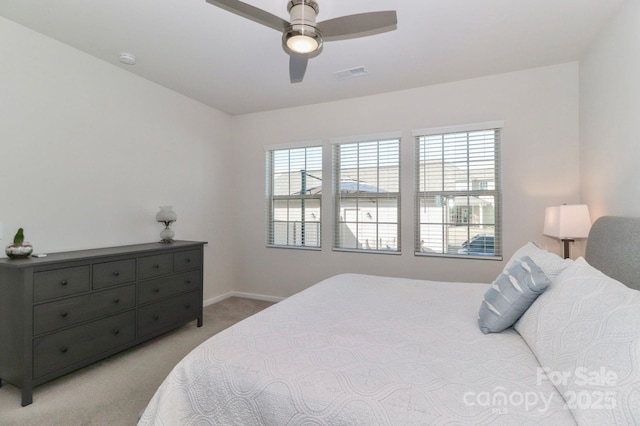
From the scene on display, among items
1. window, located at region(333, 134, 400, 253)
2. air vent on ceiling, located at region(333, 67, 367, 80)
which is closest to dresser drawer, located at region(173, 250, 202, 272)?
window, located at region(333, 134, 400, 253)

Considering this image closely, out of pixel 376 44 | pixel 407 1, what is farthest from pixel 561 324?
pixel 376 44

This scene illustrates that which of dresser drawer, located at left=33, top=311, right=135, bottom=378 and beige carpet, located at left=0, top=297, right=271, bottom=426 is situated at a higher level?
dresser drawer, located at left=33, top=311, right=135, bottom=378

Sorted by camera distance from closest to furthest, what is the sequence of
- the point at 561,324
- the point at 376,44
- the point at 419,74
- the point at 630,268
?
the point at 561,324 → the point at 630,268 → the point at 376,44 → the point at 419,74

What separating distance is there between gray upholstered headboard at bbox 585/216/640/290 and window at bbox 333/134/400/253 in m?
1.85

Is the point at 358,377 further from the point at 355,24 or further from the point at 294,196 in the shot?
the point at 294,196

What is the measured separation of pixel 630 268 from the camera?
1717 mm

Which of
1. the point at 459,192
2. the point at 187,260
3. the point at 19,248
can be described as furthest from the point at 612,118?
the point at 19,248

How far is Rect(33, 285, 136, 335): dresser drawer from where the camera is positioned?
2.11 metres

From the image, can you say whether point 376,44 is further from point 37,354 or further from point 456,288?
point 37,354

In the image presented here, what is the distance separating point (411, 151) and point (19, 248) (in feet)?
12.0

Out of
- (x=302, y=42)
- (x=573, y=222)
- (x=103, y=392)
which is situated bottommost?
(x=103, y=392)

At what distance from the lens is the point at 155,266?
2941mm

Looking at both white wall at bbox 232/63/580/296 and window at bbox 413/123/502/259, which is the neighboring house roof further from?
window at bbox 413/123/502/259

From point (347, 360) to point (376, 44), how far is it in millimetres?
2506
